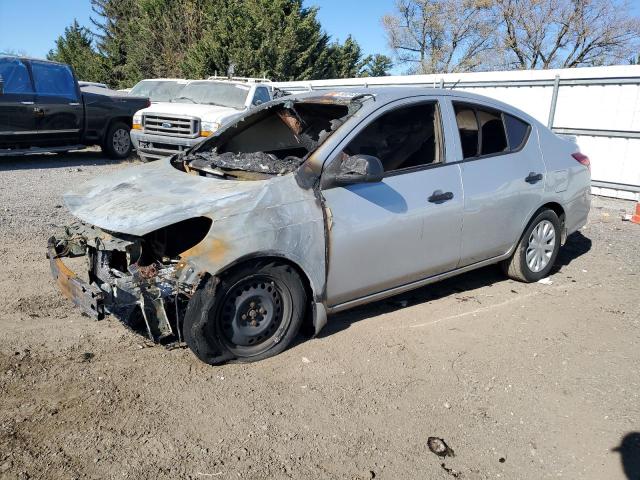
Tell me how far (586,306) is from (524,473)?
8.87ft

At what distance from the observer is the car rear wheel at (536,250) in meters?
5.28

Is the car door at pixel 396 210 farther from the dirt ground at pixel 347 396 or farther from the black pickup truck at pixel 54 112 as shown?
the black pickup truck at pixel 54 112

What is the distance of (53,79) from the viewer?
1151cm

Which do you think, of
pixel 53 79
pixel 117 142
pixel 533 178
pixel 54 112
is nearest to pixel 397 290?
pixel 533 178

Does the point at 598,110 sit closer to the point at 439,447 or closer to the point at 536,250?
the point at 536,250

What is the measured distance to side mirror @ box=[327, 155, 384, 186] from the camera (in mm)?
3717

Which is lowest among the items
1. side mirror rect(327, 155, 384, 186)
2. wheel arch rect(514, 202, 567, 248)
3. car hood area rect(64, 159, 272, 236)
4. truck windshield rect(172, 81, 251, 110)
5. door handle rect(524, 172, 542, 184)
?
wheel arch rect(514, 202, 567, 248)

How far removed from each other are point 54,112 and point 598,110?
10373 mm

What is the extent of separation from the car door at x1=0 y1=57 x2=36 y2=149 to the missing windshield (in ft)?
25.4

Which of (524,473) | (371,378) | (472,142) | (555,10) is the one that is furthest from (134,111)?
(555,10)

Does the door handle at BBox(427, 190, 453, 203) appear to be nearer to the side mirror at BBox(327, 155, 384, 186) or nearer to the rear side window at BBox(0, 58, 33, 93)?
the side mirror at BBox(327, 155, 384, 186)

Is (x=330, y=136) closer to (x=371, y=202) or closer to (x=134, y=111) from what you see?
(x=371, y=202)

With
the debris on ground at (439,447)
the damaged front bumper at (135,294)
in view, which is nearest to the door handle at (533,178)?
the debris on ground at (439,447)

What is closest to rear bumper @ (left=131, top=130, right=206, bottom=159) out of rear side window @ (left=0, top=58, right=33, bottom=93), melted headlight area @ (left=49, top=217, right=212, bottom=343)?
rear side window @ (left=0, top=58, right=33, bottom=93)
